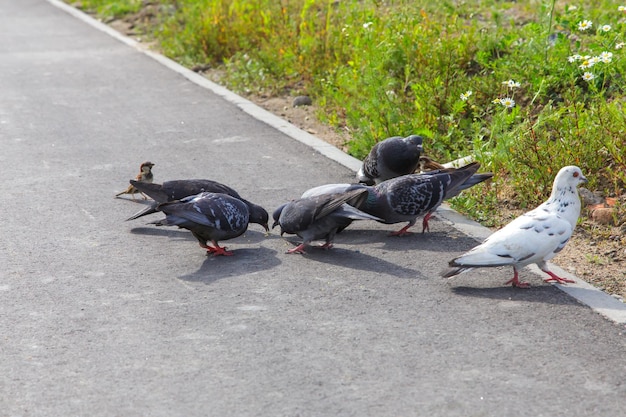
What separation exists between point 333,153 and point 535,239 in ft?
12.0

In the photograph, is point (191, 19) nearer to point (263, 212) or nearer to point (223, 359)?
point (263, 212)

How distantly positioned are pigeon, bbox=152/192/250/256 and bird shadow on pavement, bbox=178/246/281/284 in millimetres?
100

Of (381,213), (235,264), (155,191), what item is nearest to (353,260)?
(381,213)

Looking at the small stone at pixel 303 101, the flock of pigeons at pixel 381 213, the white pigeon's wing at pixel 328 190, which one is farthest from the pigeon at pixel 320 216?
the small stone at pixel 303 101

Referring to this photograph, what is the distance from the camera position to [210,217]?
6613 millimetres

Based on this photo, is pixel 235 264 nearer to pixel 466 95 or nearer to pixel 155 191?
pixel 155 191

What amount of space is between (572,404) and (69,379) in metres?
2.53

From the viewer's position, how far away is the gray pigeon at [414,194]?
6910 mm

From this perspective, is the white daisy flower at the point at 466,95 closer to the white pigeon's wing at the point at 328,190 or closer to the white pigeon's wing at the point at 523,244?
the white pigeon's wing at the point at 328,190

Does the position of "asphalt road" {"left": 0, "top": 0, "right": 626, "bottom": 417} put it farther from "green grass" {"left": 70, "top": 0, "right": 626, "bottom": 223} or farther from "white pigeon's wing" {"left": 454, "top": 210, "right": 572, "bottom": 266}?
"green grass" {"left": 70, "top": 0, "right": 626, "bottom": 223}

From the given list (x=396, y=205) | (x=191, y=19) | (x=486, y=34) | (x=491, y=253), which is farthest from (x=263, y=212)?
(x=191, y=19)

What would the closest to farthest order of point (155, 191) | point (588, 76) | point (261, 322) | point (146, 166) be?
point (261, 322)
point (155, 191)
point (146, 166)
point (588, 76)

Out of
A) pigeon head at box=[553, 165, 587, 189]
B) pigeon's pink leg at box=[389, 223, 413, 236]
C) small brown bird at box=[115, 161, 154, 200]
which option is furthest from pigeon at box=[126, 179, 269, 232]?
pigeon head at box=[553, 165, 587, 189]

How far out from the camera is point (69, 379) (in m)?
4.86
